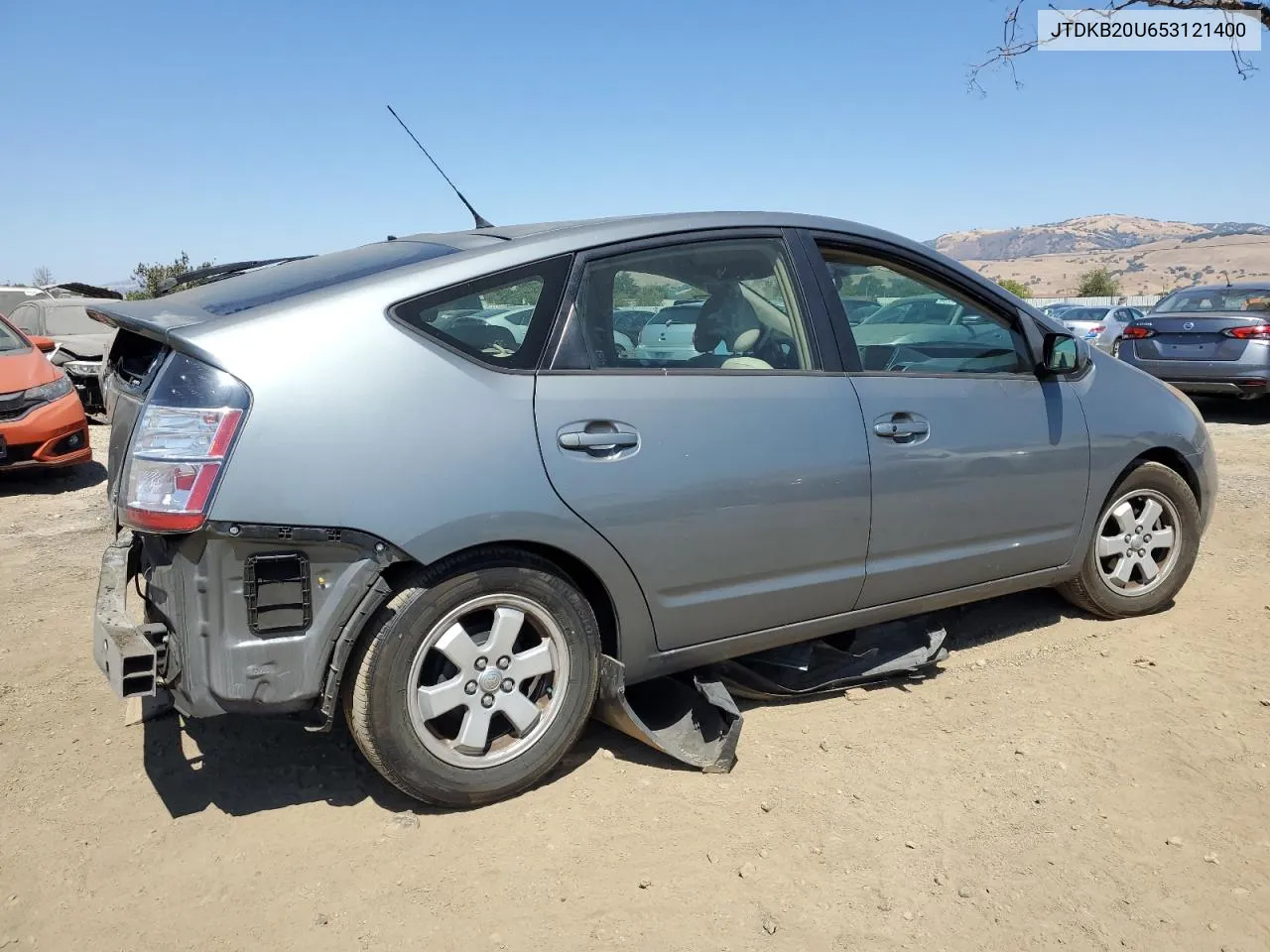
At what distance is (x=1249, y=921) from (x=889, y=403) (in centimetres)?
183

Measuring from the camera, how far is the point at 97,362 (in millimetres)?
11312

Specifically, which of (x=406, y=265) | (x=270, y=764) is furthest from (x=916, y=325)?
(x=270, y=764)

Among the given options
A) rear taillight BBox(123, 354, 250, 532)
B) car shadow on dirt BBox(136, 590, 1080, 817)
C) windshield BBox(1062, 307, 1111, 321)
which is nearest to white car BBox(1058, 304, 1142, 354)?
windshield BBox(1062, 307, 1111, 321)

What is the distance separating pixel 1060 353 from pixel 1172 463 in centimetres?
97

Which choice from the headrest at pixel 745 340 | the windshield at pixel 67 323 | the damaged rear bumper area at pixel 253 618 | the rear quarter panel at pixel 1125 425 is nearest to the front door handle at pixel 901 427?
the headrest at pixel 745 340

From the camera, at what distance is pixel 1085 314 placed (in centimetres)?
2492

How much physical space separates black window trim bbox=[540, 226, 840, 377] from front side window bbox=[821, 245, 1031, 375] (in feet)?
0.47

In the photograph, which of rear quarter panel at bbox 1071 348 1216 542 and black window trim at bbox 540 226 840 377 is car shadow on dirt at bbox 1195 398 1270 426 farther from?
black window trim at bbox 540 226 840 377

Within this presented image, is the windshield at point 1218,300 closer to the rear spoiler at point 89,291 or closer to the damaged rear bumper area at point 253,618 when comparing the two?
the damaged rear bumper area at point 253,618

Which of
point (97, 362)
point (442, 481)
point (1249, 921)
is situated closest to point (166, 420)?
point (442, 481)

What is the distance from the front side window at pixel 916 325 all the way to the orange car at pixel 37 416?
6.17 metres

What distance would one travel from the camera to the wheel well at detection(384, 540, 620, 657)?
9.26ft

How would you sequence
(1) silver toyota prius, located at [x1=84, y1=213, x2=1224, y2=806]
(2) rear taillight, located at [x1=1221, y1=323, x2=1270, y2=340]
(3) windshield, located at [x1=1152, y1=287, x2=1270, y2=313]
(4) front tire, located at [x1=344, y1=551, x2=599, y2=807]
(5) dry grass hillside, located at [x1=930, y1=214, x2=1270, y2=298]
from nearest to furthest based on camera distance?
(1) silver toyota prius, located at [x1=84, y1=213, x2=1224, y2=806]
(4) front tire, located at [x1=344, y1=551, x2=599, y2=807]
(2) rear taillight, located at [x1=1221, y1=323, x2=1270, y2=340]
(3) windshield, located at [x1=1152, y1=287, x2=1270, y2=313]
(5) dry grass hillside, located at [x1=930, y1=214, x2=1270, y2=298]

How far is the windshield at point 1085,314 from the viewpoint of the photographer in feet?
80.5
